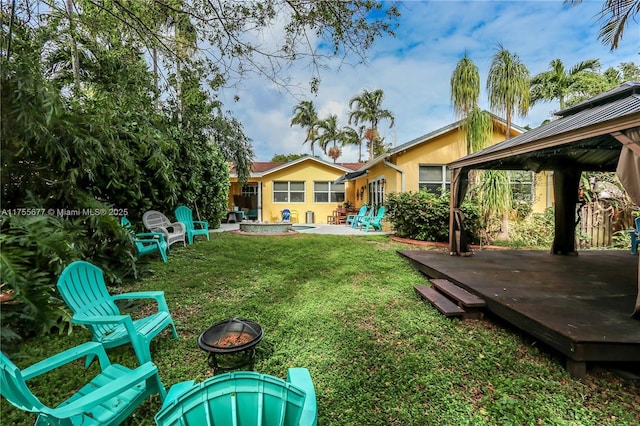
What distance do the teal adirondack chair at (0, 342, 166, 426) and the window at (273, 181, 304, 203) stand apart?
559 inches

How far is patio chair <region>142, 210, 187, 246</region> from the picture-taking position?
6.52 meters

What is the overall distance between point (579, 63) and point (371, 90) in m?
14.7

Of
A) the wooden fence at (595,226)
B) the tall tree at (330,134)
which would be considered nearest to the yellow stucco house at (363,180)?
the wooden fence at (595,226)

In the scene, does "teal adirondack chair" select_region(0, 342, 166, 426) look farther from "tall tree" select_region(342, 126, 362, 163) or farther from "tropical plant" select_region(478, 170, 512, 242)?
"tall tree" select_region(342, 126, 362, 163)

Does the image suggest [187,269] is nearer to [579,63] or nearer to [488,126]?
[488,126]

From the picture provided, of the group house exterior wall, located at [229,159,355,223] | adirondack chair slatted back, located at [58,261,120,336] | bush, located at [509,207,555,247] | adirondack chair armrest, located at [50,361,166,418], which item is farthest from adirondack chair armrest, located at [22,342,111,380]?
house exterior wall, located at [229,159,355,223]

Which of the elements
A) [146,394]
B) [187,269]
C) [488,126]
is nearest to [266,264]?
[187,269]

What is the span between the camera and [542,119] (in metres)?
16.2

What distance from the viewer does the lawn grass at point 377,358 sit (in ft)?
6.77

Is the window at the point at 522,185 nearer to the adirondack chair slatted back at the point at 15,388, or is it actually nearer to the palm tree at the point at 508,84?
the palm tree at the point at 508,84

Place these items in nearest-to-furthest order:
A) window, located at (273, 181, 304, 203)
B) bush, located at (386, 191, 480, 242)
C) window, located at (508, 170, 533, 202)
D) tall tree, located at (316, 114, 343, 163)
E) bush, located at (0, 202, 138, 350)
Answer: bush, located at (0, 202, 138, 350)
bush, located at (386, 191, 480, 242)
window, located at (508, 170, 533, 202)
window, located at (273, 181, 304, 203)
tall tree, located at (316, 114, 343, 163)

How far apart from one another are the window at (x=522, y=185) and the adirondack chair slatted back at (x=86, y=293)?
11.4 metres

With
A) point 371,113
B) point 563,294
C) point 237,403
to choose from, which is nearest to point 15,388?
point 237,403

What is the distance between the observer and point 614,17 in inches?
209
